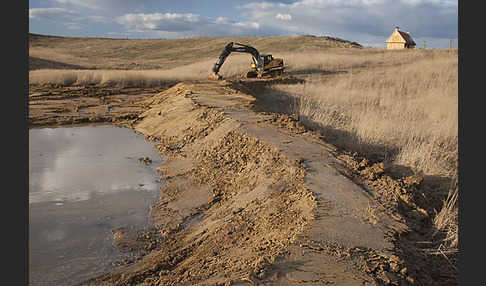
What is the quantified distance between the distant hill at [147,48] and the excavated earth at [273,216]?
26.7 metres

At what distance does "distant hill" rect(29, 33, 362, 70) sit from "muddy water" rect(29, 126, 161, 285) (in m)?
23.7

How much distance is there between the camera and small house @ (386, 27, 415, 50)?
38.3m

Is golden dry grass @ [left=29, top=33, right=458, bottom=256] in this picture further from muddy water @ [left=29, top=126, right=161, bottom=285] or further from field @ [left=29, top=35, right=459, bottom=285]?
muddy water @ [left=29, top=126, right=161, bottom=285]

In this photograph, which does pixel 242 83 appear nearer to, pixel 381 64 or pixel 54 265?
pixel 54 265

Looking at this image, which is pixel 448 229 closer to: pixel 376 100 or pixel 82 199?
pixel 82 199

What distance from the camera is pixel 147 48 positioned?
48500 millimetres

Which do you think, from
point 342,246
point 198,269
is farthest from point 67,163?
point 342,246

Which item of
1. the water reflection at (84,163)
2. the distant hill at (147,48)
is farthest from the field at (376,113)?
the distant hill at (147,48)

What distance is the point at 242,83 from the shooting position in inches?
621

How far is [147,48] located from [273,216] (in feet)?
154

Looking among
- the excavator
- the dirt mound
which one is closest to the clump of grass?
the dirt mound

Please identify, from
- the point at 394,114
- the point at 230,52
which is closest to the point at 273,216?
the point at 394,114

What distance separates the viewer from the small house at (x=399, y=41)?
3834 cm

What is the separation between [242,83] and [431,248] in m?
11.9
